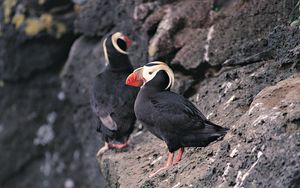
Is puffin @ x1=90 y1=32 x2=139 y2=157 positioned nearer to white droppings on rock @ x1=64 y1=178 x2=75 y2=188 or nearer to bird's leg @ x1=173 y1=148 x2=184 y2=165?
bird's leg @ x1=173 y1=148 x2=184 y2=165

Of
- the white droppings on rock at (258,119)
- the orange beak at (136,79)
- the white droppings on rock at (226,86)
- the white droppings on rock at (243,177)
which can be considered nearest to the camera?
the white droppings on rock at (243,177)

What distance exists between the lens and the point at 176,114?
5926 millimetres

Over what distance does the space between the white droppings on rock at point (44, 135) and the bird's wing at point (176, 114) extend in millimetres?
5336

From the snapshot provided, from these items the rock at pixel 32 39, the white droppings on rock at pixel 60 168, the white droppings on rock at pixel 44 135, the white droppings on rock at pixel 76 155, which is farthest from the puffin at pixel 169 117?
the white droppings on rock at pixel 44 135

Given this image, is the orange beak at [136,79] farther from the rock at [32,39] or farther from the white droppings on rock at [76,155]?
the white droppings on rock at [76,155]

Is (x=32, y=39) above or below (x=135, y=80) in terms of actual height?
below

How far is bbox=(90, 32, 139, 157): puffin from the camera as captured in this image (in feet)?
25.5

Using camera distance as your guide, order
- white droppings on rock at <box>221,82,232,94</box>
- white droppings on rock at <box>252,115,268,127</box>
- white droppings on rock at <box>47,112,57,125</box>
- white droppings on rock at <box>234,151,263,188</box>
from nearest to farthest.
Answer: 1. white droppings on rock at <box>234,151,263,188</box>
2. white droppings on rock at <box>252,115,268,127</box>
3. white droppings on rock at <box>221,82,232,94</box>
4. white droppings on rock at <box>47,112,57,125</box>

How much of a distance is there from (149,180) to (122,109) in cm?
190

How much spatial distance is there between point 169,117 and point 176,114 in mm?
55

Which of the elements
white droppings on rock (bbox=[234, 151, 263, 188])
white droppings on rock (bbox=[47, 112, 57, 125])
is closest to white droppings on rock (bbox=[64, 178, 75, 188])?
white droppings on rock (bbox=[47, 112, 57, 125])

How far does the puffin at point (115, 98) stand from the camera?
7762mm

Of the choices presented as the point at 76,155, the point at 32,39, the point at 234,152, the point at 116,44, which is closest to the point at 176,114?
the point at 234,152

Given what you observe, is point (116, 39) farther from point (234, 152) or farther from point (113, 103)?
point (234, 152)
